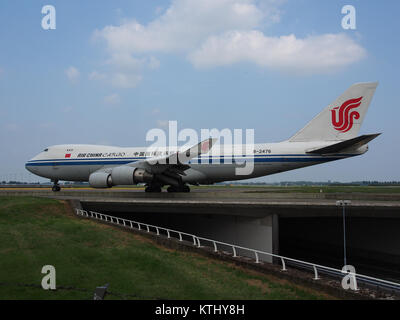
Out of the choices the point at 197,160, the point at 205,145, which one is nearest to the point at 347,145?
the point at 205,145

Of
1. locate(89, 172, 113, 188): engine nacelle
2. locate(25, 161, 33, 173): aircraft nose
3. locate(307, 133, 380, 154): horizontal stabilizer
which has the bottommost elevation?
locate(89, 172, 113, 188): engine nacelle

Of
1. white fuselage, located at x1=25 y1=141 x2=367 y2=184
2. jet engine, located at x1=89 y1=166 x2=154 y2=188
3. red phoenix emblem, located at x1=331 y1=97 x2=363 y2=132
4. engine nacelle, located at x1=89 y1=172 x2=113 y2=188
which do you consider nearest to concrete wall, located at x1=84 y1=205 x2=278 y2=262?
engine nacelle, located at x1=89 y1=172 x2=113 y2=188

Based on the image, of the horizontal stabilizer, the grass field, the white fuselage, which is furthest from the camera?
the white fuselage

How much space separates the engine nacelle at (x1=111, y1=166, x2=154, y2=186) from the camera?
25141 mm

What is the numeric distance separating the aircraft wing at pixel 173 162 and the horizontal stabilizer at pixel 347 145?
8.44 metres

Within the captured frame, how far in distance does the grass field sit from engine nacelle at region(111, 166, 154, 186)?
→ 792 cm

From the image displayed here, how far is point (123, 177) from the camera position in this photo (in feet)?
82.5

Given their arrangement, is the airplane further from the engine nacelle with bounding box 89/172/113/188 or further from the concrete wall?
the concrete wall

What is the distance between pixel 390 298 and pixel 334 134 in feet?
68.5

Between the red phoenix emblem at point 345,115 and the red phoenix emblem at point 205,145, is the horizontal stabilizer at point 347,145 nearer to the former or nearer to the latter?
the red phoenix emblem at point 345,115

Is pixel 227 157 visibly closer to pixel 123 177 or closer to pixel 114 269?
pixel 123 177

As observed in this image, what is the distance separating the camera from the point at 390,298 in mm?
9523

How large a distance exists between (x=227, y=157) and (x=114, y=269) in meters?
18.7

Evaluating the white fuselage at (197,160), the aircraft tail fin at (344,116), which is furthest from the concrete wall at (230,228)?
the aircraft tail fin at (344,116)
